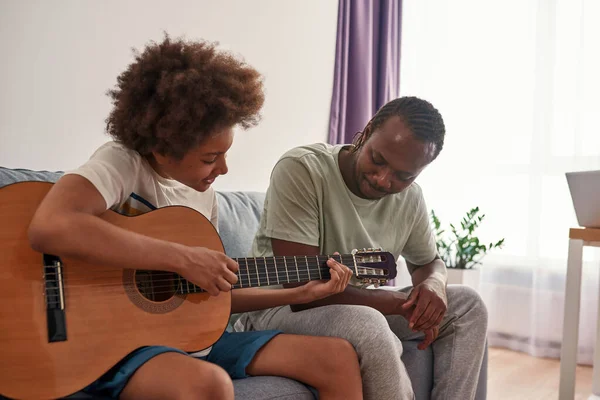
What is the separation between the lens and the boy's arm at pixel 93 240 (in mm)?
1109

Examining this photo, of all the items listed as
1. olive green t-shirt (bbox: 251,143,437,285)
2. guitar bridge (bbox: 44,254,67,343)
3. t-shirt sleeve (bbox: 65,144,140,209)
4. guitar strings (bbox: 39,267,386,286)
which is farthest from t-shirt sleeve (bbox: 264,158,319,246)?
guitar bridge (bbox: 44,254,67,343)

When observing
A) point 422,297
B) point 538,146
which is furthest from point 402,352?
point 538,146

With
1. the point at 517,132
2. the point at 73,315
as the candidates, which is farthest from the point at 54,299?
the point at 517,132

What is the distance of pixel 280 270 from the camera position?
58.6 inches

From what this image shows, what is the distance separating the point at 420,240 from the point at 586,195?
1.75ft

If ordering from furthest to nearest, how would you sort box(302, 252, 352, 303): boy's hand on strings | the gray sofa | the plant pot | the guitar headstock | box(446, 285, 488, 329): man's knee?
the plant pot → box(446, 285, 488, 329): man's knee → the guitar headstock → box(302, 252, 352, 303): boy's hand on strings → the gray sofa

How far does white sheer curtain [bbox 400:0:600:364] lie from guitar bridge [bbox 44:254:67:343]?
300 centimetres

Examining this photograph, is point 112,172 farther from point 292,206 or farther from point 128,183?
point 292,206

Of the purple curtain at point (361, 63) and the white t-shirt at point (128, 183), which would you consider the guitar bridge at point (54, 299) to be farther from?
the purple curtain at point (361, 63)

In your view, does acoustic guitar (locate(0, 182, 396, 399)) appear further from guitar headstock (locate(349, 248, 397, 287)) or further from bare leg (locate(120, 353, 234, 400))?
guitar headstock (locate(349, 248, 397, 287))

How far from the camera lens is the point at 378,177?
5.43 feet

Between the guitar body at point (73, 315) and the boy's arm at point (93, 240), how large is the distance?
0.16ft

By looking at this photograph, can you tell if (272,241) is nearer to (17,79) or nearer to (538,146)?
(17,79)

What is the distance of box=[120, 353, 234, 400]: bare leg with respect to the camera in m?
1.11
